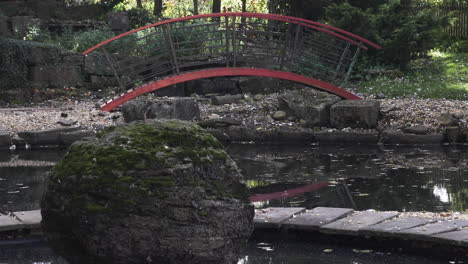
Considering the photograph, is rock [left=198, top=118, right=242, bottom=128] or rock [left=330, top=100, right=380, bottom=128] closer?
rock [left=330, top=100, right=380, bottom=128]

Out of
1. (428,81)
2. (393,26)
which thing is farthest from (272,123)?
(393,26)

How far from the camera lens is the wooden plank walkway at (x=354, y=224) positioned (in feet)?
16.4

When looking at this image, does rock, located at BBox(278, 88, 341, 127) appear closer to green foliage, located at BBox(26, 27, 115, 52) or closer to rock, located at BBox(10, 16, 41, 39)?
green foliage, located at BBox(26, 27, 115, 52)


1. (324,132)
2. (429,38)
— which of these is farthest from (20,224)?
(429,38)

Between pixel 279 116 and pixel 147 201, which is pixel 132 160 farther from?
pixel 279 116

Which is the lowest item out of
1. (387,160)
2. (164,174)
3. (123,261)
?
(387,160)

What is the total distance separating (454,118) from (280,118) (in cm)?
317

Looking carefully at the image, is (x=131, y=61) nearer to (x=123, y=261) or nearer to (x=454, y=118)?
(x=454, y=118)

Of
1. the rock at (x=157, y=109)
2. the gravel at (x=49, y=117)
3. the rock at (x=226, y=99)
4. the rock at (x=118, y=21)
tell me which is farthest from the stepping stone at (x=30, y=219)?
the rock at (x=118, y=21)

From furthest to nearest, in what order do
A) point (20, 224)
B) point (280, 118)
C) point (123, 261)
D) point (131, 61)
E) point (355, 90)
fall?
point (131, 61) → point (355, 90) → point (280, 118) → point (20, 224) → point (123, 261)

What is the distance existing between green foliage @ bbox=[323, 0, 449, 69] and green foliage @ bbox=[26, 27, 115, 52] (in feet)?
19.8

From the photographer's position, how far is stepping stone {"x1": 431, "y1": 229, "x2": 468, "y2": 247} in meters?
4.79

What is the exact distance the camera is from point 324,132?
40.4 feet

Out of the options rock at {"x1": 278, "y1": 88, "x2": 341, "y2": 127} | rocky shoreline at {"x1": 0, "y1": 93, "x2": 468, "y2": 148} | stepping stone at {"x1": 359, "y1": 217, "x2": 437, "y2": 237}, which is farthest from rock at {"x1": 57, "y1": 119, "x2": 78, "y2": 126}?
stepping stone at {"x1": 359, "y1": 217, "x2": 437, "y2": 237}
